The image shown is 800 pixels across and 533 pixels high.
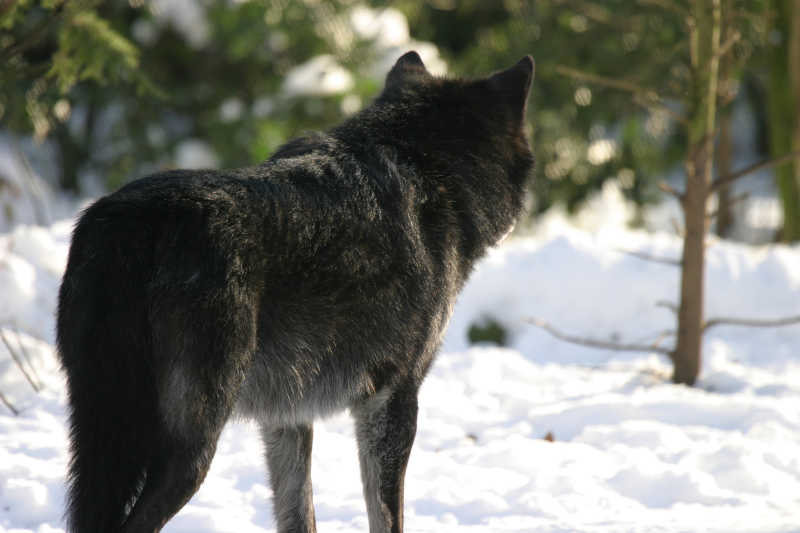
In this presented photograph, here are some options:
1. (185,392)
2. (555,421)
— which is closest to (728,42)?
(555,421)

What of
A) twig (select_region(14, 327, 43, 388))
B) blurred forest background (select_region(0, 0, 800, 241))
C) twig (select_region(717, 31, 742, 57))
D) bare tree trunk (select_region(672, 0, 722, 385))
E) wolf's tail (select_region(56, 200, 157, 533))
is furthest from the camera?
blurred forest background (select_region(0, 0, 800, 241))

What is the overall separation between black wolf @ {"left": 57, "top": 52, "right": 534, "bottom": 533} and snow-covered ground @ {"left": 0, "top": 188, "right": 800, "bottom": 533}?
0.89 metres

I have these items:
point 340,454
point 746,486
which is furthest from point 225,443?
point 746,486

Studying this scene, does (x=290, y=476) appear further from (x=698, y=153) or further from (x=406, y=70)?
(x=698, y=153)

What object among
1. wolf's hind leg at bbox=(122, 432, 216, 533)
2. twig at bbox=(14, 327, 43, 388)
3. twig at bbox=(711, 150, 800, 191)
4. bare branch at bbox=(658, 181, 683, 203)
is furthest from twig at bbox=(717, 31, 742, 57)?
twig at bbox=(14, 327, 43, 388)

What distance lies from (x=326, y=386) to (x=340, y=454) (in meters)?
1.66

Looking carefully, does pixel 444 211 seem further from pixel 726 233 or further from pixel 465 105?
pixel 726 233

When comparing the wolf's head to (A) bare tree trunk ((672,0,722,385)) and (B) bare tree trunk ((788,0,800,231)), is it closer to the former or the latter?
(A) bare tree trunk ((672,0,722,385))

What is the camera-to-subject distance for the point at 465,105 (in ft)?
12.9

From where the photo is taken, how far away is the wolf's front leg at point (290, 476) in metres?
3.51

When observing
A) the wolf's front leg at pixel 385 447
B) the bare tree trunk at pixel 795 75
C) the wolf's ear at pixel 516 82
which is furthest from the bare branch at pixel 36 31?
the bare tree trunk at pixel 795 75

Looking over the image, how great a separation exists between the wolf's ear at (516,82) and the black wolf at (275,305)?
0.32 meters

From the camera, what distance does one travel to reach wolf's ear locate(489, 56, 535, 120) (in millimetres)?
4039

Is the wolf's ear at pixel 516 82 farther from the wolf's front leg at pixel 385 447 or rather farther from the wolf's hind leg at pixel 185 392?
the wolf's hind leg at pixel 185 392
